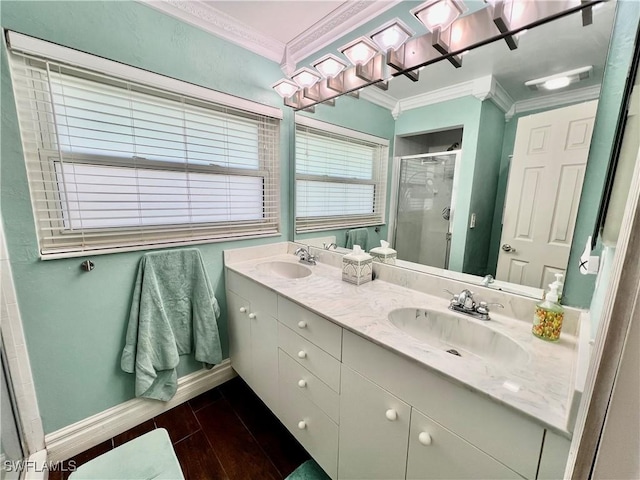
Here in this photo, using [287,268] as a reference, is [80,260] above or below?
above

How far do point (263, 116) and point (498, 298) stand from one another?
1.74 m

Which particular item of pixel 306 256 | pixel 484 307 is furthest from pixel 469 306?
pixel 306 256

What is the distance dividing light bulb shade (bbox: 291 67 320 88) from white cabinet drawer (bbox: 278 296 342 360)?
1314mm

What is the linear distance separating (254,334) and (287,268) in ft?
1.70

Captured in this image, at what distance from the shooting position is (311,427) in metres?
1.16

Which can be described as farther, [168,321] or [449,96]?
[168,321]

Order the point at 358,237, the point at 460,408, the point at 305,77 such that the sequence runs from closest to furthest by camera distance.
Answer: the point at 460,408 < the point at 305,77 < the point at 358,237

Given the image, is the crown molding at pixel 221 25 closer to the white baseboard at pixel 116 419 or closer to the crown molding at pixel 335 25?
the crown molding at pixel 335 25

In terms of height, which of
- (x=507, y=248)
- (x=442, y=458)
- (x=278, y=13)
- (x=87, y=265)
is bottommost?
(x=442, y=458)

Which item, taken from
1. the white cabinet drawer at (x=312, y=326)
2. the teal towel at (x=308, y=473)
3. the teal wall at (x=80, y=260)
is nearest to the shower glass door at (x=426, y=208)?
the white cabinet drawer at (x=312, y=326)

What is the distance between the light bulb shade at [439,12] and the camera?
95 cm

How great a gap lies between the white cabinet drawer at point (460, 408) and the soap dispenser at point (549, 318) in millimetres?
416

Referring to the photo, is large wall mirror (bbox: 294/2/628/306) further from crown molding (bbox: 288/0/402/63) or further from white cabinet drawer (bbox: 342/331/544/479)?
white cabinet drawer (bbox: 342/331/544/479)

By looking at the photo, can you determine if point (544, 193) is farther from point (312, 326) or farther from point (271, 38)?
point (271, 38)
